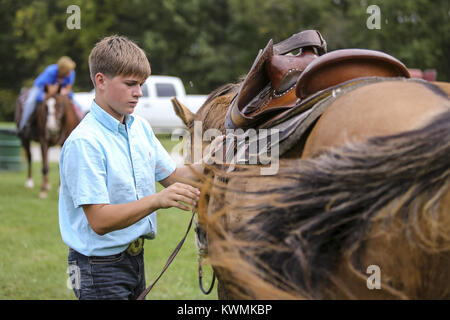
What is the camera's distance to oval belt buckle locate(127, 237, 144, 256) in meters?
2.12

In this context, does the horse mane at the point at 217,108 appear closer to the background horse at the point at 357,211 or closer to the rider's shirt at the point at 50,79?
the background horse at the point at 357,211

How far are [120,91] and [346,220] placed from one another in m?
1.17

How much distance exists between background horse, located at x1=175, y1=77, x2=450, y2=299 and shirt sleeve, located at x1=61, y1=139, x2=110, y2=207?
684mm

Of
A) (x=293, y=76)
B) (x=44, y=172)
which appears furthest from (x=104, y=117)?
(x=44, y=172)

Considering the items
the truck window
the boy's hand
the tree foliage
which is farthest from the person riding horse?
the tree foliage

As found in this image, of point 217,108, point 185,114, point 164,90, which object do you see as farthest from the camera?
point 164,90

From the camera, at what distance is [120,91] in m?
2.01

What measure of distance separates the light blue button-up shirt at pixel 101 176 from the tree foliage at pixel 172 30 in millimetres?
20617

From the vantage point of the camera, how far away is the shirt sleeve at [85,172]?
186cm

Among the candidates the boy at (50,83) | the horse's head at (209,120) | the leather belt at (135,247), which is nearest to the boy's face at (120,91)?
the leather belt at (135,247)

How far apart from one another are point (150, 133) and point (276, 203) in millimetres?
1233

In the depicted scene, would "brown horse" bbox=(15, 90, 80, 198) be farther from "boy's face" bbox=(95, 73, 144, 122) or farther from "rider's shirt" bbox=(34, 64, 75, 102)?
"boy's face" bbox=(95, 73, 144, 122)

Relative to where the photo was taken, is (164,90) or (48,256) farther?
(164,90)

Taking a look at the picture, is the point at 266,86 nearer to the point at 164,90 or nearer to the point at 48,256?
the point at 48,256
